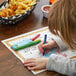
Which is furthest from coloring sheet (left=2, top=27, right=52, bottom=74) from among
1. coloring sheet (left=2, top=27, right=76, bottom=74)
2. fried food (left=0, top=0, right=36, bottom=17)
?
fried food (left=0, top=0, right=36, bottom=17)

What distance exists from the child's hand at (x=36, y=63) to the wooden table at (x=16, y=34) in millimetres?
25

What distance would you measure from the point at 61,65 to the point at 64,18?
237 millimetres

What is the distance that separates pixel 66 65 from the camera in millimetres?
812

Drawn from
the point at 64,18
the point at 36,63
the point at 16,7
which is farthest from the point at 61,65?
the point at 16,7

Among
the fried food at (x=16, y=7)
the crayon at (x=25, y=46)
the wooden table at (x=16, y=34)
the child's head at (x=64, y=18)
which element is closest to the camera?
the child's head at (x=64, y=18)

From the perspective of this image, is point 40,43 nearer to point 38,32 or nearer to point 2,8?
point 38,32

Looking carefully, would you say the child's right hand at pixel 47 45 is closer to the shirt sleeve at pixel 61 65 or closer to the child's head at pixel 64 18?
the shirt sleeve at pixel 61 65

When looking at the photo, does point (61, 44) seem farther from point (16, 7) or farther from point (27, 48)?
point (16, 7)

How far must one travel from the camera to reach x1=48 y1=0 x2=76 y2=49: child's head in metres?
0.66

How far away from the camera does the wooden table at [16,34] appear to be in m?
0.79

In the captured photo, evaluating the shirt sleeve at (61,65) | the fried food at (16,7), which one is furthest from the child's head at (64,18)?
the fried food at (16,7)

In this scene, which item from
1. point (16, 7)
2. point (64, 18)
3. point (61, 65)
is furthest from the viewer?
point (16, 7)

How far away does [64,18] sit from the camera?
26.5 inches

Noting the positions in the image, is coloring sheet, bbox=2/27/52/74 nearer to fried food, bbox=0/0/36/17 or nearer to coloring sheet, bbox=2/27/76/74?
coloring sheet, bbox=2/27/76/74
